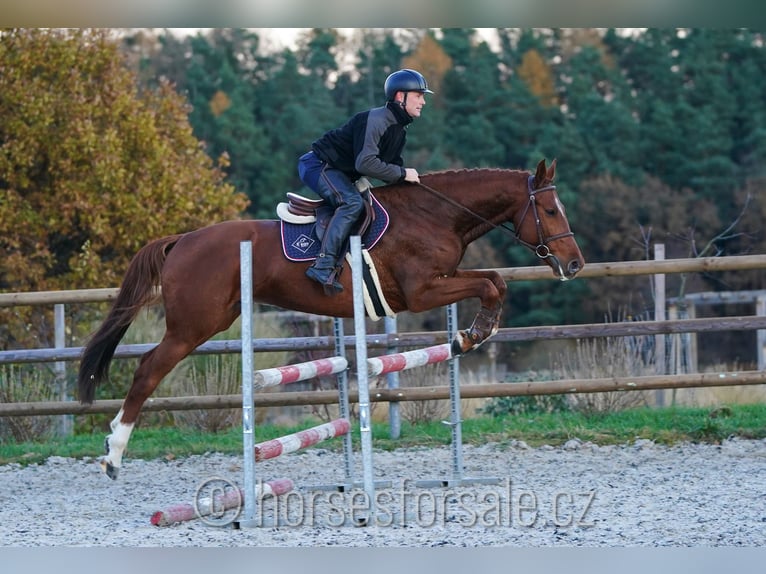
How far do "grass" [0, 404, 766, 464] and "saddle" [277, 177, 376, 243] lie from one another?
248 centimetres

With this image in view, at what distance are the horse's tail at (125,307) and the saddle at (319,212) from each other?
0.79m

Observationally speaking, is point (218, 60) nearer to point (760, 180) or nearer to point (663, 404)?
point (760, 180)

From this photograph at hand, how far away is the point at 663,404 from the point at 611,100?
22534mm

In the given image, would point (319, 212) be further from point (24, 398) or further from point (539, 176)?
point (24, 398)

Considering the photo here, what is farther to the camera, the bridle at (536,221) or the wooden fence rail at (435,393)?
the wooden fence rail at (435,393)

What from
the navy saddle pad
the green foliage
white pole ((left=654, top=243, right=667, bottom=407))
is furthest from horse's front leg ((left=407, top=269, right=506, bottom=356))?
white pole ((left=654, top=243, right=667, bottom=407))

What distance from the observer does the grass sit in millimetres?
7734

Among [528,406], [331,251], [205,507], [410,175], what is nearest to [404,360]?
[331,251]

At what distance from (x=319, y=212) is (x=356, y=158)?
0.43 metres

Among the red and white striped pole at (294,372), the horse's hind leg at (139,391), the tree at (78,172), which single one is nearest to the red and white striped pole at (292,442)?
the red and white striped pole at (294,372)

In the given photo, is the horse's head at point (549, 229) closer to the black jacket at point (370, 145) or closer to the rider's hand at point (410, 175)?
the rider's hand at point (410, 175)

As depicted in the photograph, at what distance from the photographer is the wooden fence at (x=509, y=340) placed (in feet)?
24.9

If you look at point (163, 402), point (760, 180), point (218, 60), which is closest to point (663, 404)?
point (163, 402)

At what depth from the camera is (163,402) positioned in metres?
7.88
